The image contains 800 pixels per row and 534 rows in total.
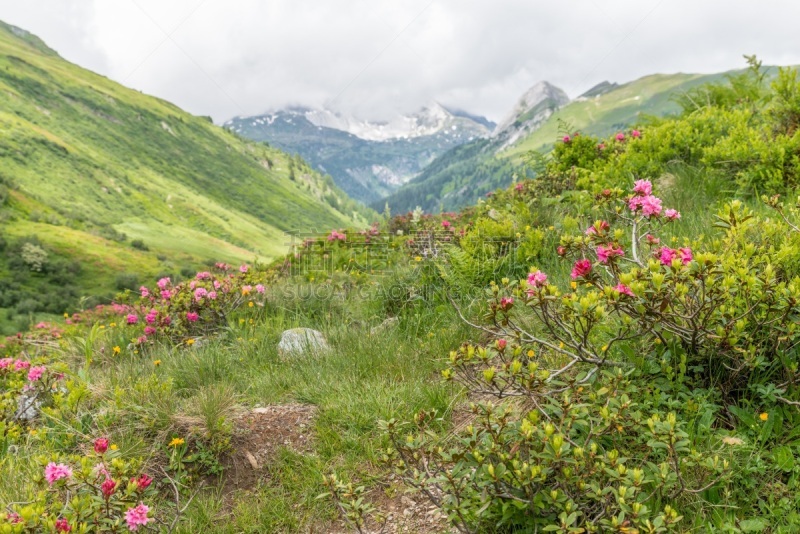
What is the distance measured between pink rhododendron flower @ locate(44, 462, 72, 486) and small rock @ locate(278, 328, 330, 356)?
263cm

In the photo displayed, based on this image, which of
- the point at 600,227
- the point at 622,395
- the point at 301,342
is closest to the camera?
the point at 622,395

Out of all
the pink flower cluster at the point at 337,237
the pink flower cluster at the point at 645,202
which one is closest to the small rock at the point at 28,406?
the pink flower cluster at the point at 645,202

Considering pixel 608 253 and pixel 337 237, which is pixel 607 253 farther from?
pixel 337 237

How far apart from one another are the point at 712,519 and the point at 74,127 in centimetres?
20768

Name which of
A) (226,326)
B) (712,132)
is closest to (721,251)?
(712,132)

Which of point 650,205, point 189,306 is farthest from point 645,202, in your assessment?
point 189,306

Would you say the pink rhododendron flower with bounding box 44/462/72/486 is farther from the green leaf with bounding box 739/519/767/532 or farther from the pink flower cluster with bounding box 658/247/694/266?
the pink flower cluster with bounding box 658/247/694/266

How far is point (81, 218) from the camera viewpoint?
372 feet

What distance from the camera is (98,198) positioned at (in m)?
129

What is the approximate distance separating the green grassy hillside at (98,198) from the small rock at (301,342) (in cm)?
6857

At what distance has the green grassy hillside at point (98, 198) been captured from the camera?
290 ft

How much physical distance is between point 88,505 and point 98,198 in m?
154

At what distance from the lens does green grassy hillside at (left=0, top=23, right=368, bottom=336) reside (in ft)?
290

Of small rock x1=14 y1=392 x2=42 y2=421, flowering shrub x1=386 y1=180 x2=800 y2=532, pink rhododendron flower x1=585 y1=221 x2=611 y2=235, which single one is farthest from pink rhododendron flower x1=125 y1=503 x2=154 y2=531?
pink rhododendron flower x1=585 y1=221 x2=611 y2=235
